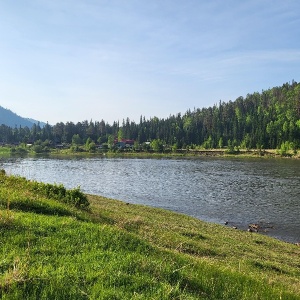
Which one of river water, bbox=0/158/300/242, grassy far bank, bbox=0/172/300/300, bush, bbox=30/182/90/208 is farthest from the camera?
river water, bbox=0/158/300/242

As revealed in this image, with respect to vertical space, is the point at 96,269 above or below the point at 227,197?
above

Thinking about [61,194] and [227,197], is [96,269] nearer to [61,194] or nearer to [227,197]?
[61,194]

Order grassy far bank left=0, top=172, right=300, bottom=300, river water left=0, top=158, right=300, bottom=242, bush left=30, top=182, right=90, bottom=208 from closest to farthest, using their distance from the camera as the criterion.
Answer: grassy far bank left=0, top=172, right=300, bottom=300
bush left=30, top=182, right=90, bottom=208
river water left=0, top=158, right=300, bottom=242

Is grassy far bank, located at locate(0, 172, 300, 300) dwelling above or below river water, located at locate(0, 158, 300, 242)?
above

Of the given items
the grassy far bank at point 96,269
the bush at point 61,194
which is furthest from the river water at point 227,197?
the grassy far bank at point 96,269

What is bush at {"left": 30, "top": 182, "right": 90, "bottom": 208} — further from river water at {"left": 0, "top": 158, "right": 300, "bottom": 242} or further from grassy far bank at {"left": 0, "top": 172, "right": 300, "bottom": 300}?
grassy far bank at {"left": 0, "top": 172, "right": 300, "bottom": 300}

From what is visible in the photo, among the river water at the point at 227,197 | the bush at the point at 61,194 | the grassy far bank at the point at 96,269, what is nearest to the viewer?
the grassy far bank at the point at 96,269

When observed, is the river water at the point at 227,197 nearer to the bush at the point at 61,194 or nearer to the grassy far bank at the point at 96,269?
the bush at the point at 61,194

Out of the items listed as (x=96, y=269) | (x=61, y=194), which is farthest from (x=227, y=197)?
(x=96, y=269)

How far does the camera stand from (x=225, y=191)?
5862 cm

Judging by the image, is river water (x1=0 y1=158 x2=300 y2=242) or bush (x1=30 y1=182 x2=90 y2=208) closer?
bush (x1=30 y1=182 x2=90 y2=208)

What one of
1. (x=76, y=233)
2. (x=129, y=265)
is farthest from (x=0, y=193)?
(x=129, y=265)

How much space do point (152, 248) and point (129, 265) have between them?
2.45 metres

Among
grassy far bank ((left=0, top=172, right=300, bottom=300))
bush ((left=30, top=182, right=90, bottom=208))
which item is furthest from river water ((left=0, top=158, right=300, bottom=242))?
grassy far bank ((left=0, top=172, right=300, bottom=300))
